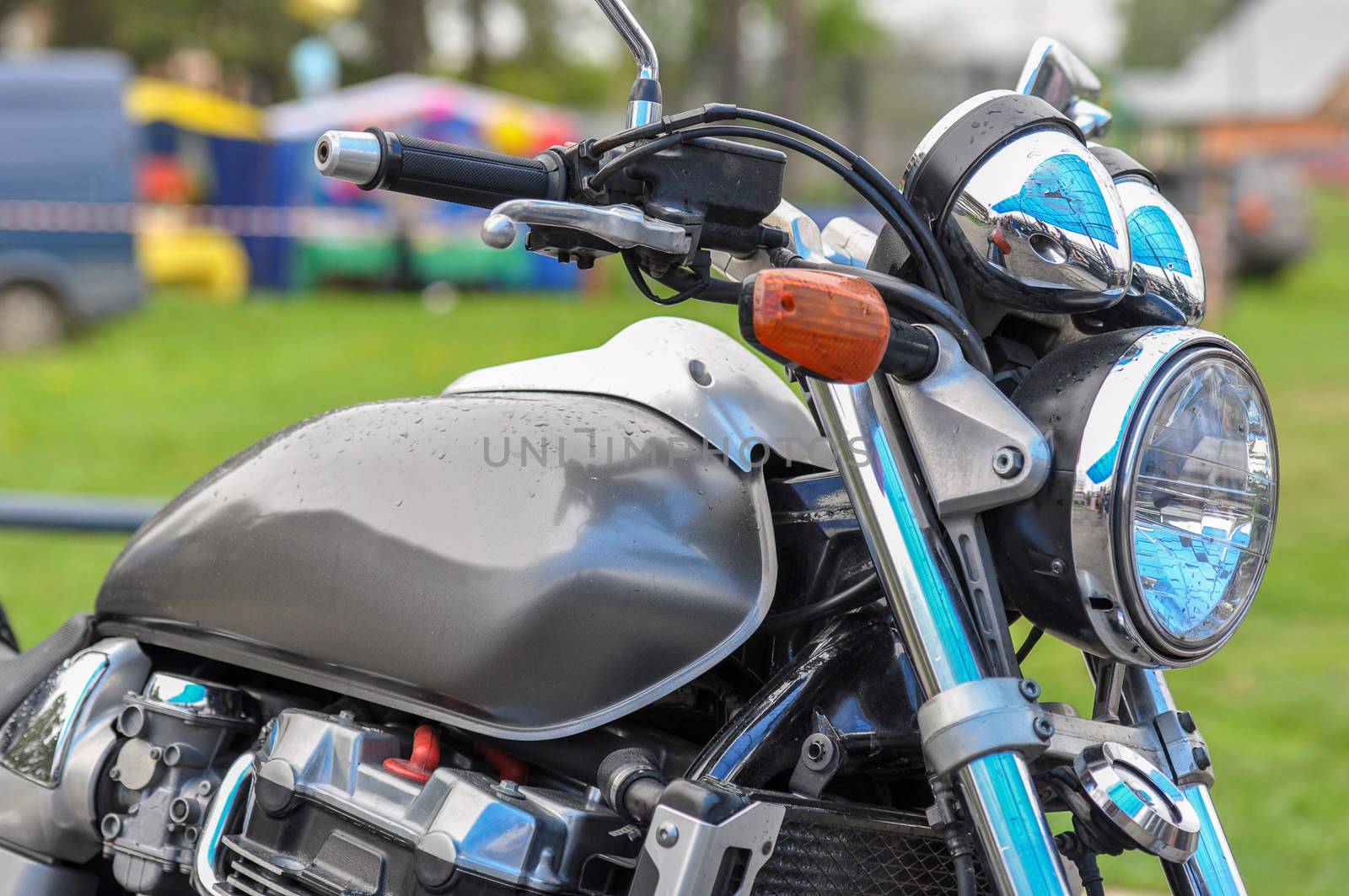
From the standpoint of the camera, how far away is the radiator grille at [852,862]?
1284 mm

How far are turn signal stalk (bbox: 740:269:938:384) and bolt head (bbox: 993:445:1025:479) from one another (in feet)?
0.40

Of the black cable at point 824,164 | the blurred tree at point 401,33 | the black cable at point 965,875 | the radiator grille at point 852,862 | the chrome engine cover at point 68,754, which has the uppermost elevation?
the blurred tree at point 401,33

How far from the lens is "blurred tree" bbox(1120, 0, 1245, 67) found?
56562 millimetres

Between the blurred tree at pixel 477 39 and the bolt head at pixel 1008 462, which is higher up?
the blurred tree at pixel 477 39

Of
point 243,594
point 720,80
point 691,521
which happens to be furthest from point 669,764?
point 720,80

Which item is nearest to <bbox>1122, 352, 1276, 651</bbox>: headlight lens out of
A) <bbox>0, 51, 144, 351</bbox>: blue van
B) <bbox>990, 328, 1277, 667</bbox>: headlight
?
<bbox>990, 328, 1277, 667</bbox>: headlight

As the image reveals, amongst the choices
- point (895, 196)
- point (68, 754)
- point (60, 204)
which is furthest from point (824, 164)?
point (60, 204)

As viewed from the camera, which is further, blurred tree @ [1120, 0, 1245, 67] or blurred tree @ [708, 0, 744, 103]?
blurred tree @ [1120, 0, 1245, 67]

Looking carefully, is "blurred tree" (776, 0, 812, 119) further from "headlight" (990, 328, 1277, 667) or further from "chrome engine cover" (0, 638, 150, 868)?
"headlight" (990, 328, 1277, 667)

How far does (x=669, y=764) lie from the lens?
138cm

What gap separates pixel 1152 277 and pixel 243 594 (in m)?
0.92

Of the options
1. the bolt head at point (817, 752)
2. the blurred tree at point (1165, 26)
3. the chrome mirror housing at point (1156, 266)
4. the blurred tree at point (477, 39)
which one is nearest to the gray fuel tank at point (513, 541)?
the bolt head at point (817, 752)

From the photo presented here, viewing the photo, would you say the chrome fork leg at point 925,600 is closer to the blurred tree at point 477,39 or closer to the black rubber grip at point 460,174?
the black rubber grip at point 460,174

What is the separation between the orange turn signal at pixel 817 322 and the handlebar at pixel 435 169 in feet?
0.68
